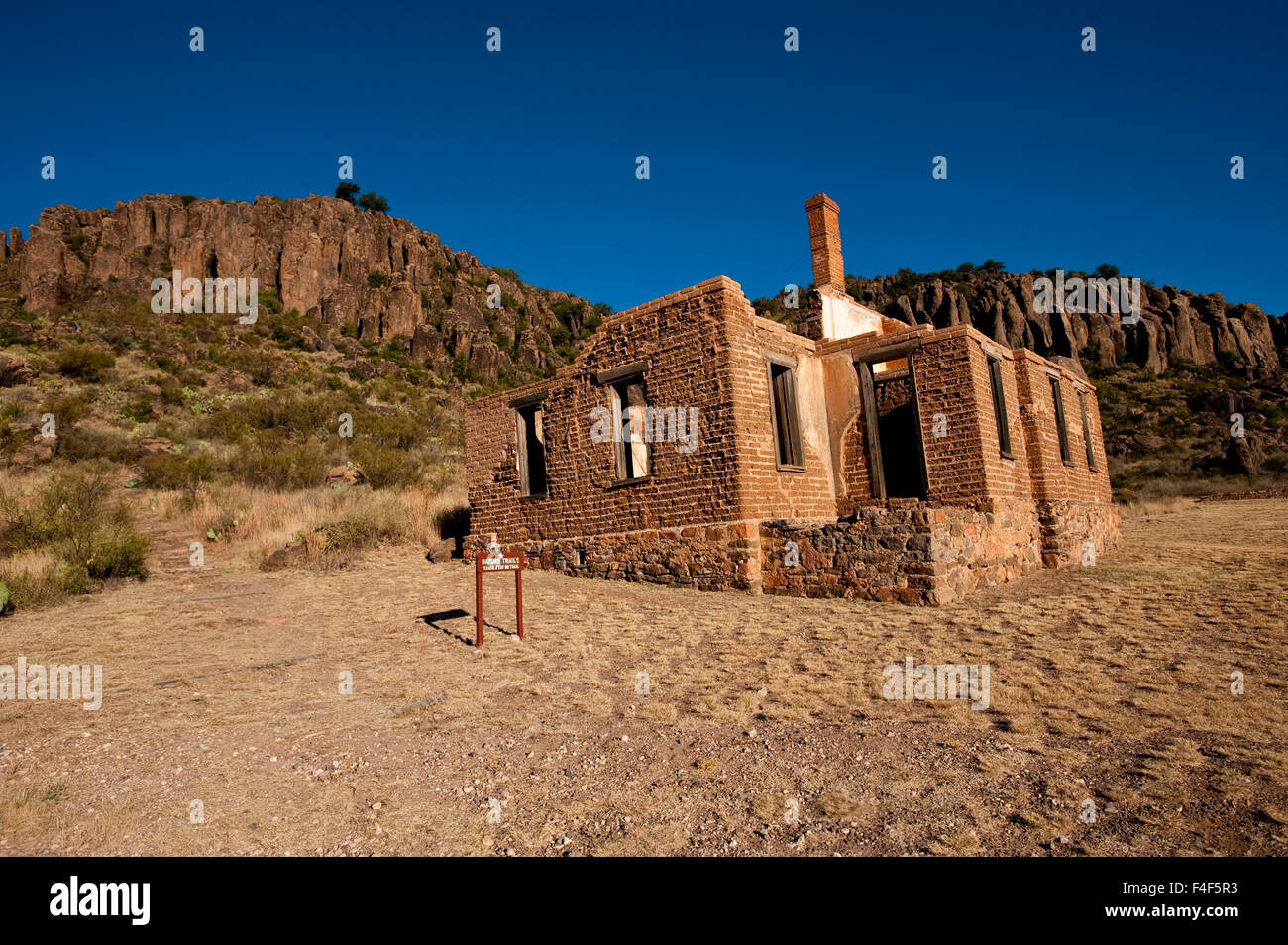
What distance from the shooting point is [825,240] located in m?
Answer: 14.3

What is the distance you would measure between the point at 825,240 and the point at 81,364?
27817mm

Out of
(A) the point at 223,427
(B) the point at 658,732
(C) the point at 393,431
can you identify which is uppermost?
(A) the point at 223,427

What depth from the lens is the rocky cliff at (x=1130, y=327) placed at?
48250mm

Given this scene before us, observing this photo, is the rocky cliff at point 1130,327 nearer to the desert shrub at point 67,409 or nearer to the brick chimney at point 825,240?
the brick chimney at point 825,240

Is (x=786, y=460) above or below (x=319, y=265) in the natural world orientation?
below

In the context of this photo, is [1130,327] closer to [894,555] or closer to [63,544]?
[894,555]

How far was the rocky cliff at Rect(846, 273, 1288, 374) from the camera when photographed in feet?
158

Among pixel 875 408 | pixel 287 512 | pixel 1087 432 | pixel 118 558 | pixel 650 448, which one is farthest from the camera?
pixel 1087 432

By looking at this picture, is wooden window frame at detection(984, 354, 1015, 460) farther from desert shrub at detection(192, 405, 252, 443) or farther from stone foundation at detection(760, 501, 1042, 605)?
desert shrub at detection(192, 405, 252, 443)

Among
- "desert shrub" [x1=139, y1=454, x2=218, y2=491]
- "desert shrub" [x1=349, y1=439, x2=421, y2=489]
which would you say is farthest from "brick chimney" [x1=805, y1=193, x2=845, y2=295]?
"desert shrub" [x1=139, y1=454, x2=218, y2=491]

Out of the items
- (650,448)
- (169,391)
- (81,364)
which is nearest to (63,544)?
(650,448)

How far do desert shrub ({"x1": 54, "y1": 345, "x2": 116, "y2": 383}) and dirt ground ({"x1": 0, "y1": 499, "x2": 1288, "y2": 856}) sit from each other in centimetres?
2312

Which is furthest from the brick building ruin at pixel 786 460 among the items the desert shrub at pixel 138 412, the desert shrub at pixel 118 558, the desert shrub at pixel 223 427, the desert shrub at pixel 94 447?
the desert shrub at pixel 138 412

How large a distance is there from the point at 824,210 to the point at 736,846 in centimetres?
1363
